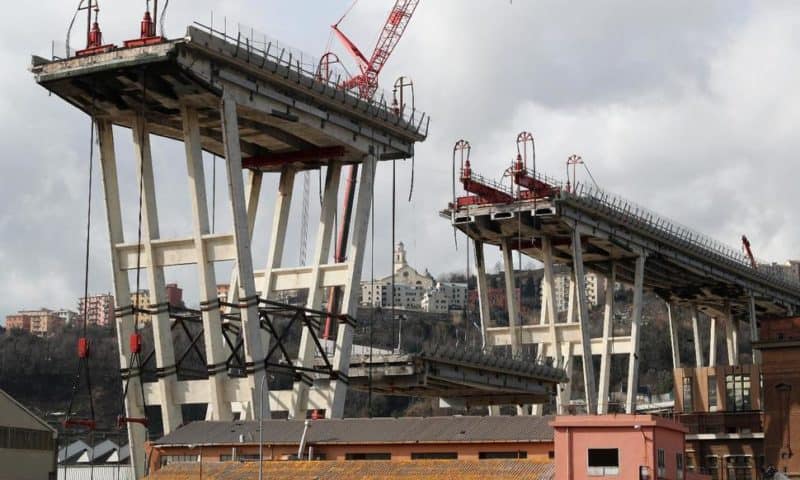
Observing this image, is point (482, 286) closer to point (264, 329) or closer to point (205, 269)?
point (264, 329)

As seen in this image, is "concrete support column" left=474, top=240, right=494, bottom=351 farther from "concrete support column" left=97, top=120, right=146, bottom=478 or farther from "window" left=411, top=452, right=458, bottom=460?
"window" left=411, top=452, right=458, bottom=460

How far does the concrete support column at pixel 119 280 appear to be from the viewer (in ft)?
289

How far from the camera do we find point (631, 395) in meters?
133

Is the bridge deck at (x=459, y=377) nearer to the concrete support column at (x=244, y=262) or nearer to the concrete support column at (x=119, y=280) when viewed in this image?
the concrete support column at (x=244, y=262)

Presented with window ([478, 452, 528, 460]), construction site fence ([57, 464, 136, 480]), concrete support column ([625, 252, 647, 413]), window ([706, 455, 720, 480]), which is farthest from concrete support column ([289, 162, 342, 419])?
window ([706, 455, 720, 480])

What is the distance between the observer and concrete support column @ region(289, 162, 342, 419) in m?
92.4

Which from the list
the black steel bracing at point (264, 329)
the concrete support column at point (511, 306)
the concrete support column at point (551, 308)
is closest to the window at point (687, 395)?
the concrete support column at point (551, 308)

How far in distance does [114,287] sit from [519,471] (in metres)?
34.6

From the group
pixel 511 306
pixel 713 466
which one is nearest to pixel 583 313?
pixel 511 306

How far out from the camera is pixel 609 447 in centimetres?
6438

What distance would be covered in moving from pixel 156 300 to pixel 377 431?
2086 centimetres

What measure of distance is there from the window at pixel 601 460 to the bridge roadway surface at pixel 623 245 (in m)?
55.2

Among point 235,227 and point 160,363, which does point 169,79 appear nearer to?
point 235,227

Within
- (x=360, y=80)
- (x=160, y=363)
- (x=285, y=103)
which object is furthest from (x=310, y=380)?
(x=360, y=80)
